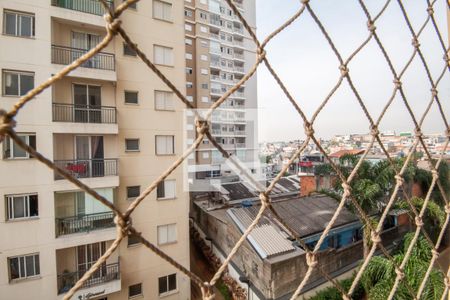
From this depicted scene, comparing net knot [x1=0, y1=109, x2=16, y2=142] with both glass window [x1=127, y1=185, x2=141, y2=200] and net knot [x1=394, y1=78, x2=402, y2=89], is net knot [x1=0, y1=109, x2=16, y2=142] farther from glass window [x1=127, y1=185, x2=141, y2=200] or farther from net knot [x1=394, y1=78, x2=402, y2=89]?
glass window [x1=127, y1=185, x2=141, y2=200]

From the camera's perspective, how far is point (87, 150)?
3336mm

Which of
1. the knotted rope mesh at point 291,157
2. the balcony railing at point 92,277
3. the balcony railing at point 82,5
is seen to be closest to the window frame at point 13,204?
the balcony railing at point 92,277

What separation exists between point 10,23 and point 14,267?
9.71 feet

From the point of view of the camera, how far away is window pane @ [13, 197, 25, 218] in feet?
9.35

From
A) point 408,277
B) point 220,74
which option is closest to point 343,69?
point 408,277

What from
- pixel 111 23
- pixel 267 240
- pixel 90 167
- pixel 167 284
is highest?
pixel 111 23

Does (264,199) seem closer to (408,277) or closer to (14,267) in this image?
(408,277)

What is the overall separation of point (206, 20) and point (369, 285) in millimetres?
10971

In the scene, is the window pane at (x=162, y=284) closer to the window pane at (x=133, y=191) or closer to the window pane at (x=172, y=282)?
the window pane at (x=172, y=282)

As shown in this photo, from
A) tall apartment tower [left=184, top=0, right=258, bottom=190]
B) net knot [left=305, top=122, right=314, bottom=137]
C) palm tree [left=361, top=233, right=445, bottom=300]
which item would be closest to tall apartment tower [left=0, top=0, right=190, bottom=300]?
palm tree [left=361, top=233, right=445, bottom=300]

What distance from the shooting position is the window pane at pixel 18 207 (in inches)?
112

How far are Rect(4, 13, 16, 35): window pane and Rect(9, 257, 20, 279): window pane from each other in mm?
2742

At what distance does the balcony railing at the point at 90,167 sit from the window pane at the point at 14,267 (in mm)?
1079

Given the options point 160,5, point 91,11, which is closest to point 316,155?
point 160,5
